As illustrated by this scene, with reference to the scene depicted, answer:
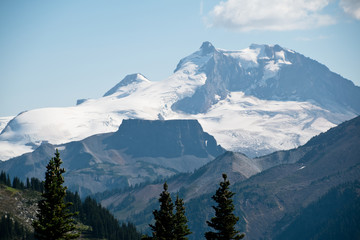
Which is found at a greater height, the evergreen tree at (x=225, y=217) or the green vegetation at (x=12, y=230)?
the evergreen tree at (x=225, y=217)

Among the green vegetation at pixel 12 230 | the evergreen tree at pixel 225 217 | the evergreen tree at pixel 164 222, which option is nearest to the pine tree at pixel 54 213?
the evergreen tree at pixel 164 222

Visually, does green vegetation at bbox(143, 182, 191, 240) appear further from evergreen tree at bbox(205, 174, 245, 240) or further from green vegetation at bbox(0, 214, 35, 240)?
green vegetation at bbox(0, 214, 35, 240)

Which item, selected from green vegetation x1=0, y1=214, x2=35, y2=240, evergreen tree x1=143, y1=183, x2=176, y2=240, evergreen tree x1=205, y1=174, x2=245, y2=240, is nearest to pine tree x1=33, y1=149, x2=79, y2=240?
evergreen tree x1=143, y1=183, x2=176, y2=240

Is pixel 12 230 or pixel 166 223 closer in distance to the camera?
pixel 166 223

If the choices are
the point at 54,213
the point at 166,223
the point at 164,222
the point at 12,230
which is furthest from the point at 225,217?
Result: the point at 12,230

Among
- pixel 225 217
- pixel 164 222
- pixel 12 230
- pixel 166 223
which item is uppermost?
pixel 225 217

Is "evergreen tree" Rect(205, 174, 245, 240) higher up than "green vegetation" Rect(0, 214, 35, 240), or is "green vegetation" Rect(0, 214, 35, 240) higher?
"evergreen tree" Rect(205, 174, 245, 240)

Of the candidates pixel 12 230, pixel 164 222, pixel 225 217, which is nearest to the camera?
pixel 225 217

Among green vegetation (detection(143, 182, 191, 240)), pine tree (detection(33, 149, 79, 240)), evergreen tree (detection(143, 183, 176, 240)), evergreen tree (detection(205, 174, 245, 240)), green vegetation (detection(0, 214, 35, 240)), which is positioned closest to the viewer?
pine tree (detection(33, 149, 79, 240))

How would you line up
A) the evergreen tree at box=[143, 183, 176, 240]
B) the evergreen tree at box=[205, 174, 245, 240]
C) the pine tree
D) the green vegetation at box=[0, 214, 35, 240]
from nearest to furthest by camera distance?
the pine tree, the evergreen tree at box=[205, 174, 245, 240], the evergreen tree at box=[143, 183, 176, 240], the green vegetation at box=[0, 214, 35, 240]

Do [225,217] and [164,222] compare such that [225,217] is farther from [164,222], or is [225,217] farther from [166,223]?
[164,222]

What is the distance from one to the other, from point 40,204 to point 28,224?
122552 millimetres

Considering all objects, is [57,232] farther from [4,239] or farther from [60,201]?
[4,239]

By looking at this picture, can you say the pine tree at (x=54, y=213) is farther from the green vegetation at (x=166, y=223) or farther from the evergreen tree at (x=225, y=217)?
the evergreen tree at (x=225, y=217)
